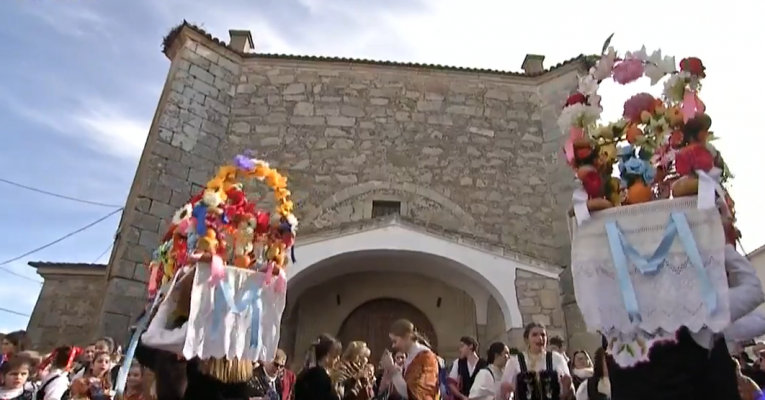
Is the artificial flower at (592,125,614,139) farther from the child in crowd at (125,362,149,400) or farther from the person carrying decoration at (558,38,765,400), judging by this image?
the child in crowd at (125,362,149,400)

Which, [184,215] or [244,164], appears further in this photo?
[244,164]

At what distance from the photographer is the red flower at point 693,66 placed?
281 centimetres

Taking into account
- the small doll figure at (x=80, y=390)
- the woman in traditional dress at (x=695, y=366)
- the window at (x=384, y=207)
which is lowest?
the small doll figure at (x=80, y=390)

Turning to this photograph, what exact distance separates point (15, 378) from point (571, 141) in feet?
13.5

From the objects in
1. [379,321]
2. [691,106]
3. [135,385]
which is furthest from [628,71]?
[379,321]

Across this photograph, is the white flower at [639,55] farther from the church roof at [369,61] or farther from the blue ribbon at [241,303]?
the church roof at [369,61]

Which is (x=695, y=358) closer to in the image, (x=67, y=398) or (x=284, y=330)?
(x=67, y=398)

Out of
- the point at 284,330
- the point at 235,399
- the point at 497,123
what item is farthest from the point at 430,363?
the point at 497,123

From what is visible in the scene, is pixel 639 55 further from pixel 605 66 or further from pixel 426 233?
pixel 426 233

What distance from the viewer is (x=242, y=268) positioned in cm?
364

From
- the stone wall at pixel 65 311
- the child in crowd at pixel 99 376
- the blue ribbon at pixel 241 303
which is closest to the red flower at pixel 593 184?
the blue ribbon at pixel 241 303

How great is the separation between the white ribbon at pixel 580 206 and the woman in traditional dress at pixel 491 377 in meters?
2.20

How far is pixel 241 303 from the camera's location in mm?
3482

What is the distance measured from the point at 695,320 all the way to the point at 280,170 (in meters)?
8.53
